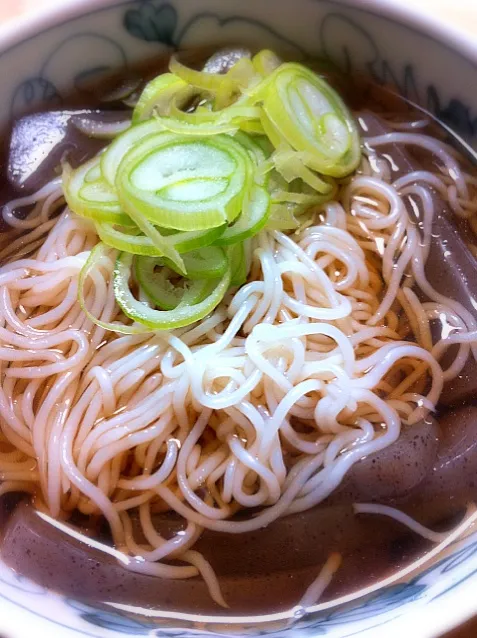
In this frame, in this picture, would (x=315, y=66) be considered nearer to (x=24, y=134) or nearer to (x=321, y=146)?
(x=321, y=146)

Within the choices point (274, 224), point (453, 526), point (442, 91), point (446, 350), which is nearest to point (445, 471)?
point (453, 526)

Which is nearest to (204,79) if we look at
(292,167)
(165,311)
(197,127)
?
(197,127)

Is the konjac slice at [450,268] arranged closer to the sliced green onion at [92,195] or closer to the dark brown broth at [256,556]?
the dark brown broth at [256,556]

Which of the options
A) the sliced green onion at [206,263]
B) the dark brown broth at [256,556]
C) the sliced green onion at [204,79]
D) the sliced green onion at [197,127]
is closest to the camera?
the dark brown broth at [256,556]

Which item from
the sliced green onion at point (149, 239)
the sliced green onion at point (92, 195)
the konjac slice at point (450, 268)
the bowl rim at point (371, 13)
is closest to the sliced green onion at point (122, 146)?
the sliced green onion at point (92, 195)

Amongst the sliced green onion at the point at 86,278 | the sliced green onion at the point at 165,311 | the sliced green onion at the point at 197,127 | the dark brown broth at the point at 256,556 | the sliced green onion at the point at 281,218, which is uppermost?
the sliced green onion at the point at 197,127

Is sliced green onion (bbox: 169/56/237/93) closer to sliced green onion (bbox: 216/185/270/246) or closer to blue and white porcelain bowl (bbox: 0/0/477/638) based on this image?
blue and white porcelain bowl (bbox: 0/0/477/638)

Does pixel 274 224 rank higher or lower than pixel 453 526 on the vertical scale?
higher

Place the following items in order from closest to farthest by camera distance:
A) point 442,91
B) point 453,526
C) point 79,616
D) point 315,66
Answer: point 79,616, point 453,526, point 442,91, point 315,66
